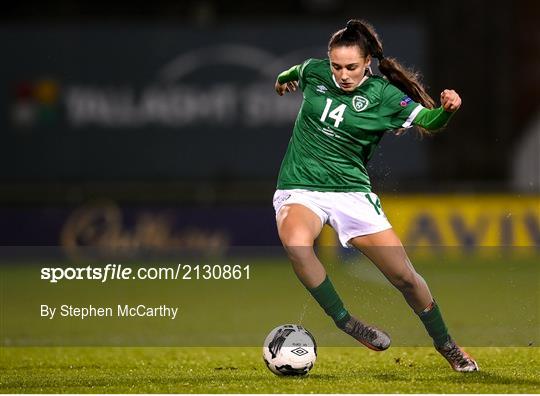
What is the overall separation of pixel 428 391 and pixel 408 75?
1.93 m

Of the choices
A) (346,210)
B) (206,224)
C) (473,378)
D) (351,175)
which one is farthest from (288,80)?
(206,224)

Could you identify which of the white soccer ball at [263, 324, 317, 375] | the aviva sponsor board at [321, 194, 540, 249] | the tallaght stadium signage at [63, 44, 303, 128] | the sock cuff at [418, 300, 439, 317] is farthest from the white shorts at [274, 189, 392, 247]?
the tallaght stadium signage at [63, 44, 303, 128]

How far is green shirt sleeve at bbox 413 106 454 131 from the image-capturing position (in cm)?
726

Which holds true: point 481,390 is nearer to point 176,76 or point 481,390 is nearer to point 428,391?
point 428,391

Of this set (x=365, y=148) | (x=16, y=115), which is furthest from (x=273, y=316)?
(x=16, y=115)

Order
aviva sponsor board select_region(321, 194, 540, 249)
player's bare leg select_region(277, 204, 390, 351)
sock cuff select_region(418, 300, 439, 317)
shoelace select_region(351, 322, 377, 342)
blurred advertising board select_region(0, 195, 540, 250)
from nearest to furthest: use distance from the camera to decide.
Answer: player's bare leg select_region(277, 204, 390, 351) → shoelace select_region(351, 322, 377, 342) → sock cuff select_region(418, 300, 439, 317) → aviva sponsor board select_region(321, 194, 540, 249) → blurred advertising board select_region(0, 195, 540, 250)

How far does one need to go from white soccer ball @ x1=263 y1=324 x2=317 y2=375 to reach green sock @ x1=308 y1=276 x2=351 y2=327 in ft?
0.69

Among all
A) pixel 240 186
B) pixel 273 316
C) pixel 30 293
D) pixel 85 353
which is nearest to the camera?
pixel 85 353

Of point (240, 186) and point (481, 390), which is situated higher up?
point (481, 390)

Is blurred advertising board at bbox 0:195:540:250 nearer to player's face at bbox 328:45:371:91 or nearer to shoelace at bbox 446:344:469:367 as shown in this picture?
shoelace at bbox 446:344:469:367

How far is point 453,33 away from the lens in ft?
62.2

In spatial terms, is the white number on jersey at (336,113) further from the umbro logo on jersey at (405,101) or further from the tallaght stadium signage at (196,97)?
the tallaght stadium signage at (196,97)

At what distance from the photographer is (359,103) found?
759cm

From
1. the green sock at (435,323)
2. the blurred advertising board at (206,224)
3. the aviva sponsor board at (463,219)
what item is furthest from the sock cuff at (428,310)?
the blurred advertising board at (206,224)
